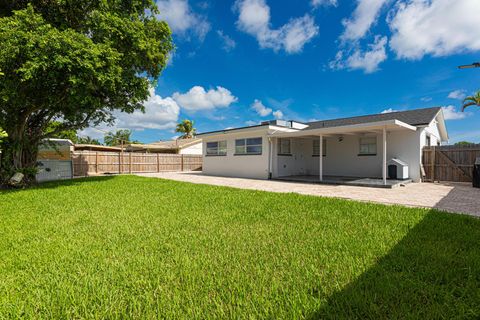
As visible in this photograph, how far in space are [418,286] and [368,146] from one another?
1192 cm

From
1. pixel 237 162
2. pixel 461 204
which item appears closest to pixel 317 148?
pixel 237 162

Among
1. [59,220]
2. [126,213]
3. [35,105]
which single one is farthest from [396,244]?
[35,105]

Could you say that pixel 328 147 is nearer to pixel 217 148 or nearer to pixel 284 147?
pixel 284 147

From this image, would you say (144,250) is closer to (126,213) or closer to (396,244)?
(126,213)

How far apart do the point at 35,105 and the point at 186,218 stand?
9.19m

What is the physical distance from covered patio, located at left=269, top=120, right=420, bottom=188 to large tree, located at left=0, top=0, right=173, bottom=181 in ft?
25.9

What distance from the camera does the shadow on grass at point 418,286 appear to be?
182 cm

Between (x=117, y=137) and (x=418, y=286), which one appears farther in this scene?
(x=117, y=137)

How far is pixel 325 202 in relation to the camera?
20.1ft

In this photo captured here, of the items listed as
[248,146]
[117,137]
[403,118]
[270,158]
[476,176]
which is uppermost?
[117,137]

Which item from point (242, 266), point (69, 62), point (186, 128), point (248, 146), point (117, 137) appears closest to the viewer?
point (242, 266)

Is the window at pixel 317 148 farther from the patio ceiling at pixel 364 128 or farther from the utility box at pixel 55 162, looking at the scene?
the utility box at pixel 55 162

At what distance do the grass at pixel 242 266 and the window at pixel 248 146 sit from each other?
9.36 meters

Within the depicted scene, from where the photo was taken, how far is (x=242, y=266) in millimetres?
2617
